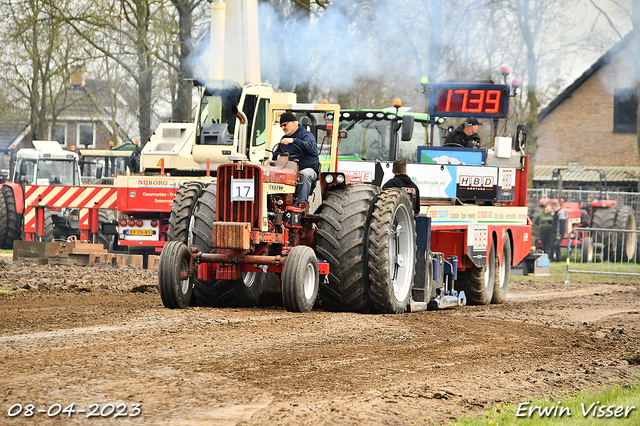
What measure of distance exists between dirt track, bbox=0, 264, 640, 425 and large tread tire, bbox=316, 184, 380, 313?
0.35 m

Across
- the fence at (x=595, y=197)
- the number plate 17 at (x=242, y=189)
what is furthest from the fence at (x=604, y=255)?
the number plate 17 at (x=242, y=189)

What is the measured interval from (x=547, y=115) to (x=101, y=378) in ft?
139

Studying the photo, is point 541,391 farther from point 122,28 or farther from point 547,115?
point 547,115

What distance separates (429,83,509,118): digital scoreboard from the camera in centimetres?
1463

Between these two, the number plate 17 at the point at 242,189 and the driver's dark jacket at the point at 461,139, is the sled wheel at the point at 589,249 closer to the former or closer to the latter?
the driver's dark jacket at the point at 461,139

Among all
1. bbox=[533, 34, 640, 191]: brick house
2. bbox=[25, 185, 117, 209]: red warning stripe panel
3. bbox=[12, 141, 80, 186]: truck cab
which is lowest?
bbox=[25, 185, 117, 209]: red warning stripe panel

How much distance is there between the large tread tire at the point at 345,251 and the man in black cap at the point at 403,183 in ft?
5.14

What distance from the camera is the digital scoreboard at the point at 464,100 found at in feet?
48.0

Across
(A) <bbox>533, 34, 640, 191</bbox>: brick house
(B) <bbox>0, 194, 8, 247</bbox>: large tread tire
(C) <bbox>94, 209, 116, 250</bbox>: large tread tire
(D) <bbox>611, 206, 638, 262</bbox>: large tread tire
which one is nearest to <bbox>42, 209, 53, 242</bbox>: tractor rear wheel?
(C) <bbox>94, 209, 116, 250</bbox>: large tread tire

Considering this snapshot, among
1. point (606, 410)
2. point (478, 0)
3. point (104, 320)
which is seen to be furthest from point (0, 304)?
point (478, 0)

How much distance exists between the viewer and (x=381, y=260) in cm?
933

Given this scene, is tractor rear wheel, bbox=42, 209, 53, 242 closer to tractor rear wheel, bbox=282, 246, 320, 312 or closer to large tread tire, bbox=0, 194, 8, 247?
large tread tire, bbox=0, 194, 8, 247

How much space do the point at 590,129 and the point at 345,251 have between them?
3790 centimetres

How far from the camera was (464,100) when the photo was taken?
14695 millimetres
